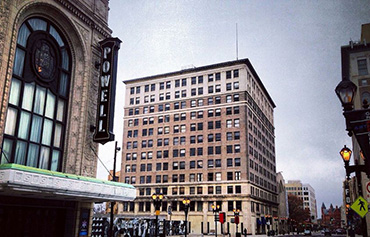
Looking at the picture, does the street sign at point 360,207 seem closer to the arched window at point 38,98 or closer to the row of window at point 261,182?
the arched window at point 38,98

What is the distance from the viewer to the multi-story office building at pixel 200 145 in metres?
79.9

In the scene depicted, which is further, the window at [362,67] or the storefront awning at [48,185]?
the window at [362,67]

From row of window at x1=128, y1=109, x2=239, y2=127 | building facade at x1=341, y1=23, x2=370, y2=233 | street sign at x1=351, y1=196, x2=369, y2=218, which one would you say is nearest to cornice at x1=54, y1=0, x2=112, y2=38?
street sign at x1=351, y1=196, x2=369, y2=218

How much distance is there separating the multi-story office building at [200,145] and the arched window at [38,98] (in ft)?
199

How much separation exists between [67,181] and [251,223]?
65.2 m

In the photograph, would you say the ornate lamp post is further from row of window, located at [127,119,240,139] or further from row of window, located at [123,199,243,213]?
row of window, located at [127,119,240,139]

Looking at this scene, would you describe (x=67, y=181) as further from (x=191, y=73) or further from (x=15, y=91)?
(x=191, y=73)

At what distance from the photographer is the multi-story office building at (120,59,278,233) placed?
262ft

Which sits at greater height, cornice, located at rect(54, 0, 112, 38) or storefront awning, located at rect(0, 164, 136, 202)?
cornice, located at rect(54, 0, 112, 38)

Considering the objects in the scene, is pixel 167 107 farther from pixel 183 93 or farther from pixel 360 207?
pixel 360 207

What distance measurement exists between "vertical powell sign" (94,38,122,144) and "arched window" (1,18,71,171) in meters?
2.29

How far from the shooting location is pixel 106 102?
24.3 meters

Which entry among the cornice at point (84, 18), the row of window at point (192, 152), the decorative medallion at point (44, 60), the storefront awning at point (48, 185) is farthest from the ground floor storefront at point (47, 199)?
the row of window at point (192, 152)

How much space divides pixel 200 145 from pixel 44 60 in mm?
65213
